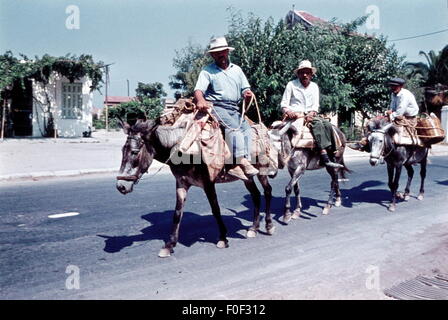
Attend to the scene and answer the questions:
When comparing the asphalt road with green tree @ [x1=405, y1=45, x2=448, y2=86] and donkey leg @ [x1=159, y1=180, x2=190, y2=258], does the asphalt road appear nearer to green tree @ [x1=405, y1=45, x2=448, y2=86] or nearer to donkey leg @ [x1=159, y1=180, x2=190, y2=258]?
donkey leg @ [x1=159, y1=180, x2=190, y2=258]

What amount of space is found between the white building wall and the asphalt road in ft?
54.5

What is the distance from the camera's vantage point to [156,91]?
5316 centimetres

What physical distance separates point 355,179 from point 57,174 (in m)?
9.00

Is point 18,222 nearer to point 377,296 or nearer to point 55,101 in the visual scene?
point 377,296

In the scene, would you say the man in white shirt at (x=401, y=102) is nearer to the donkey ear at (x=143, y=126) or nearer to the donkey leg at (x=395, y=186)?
the donkey leg at (x=395, y=186)

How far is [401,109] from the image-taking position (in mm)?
8031

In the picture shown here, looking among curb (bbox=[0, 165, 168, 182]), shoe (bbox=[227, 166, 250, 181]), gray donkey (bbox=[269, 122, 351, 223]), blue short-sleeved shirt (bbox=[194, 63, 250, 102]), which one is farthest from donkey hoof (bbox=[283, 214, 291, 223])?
curb (bbox=[0, 165, 168, 182])

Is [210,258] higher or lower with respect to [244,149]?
lower

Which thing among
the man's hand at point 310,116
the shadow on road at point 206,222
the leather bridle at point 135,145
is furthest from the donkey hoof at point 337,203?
the leather bridle at point 135,145

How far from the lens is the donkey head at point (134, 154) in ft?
13.1

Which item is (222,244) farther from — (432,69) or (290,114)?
(432,69)

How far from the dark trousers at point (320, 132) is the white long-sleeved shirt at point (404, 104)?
84.7 inches
